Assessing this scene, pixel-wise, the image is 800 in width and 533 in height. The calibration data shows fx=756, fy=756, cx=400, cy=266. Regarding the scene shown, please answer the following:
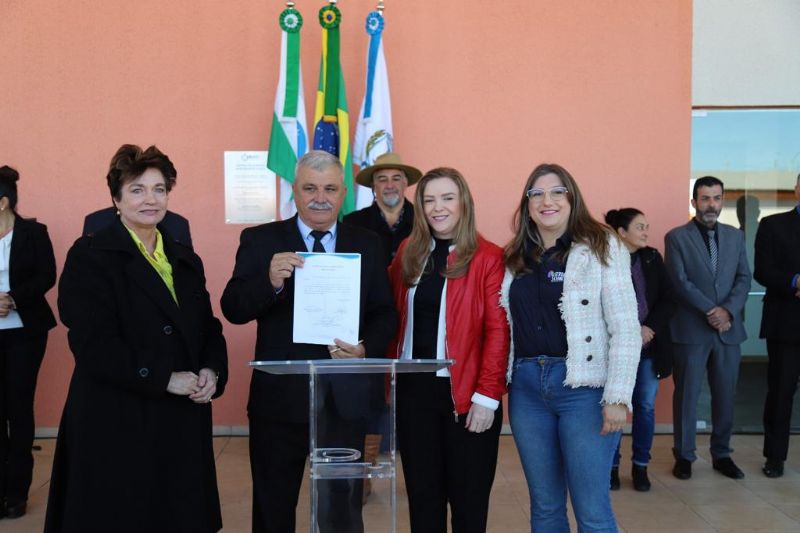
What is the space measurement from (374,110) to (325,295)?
10.4 feet

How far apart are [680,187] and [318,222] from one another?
4.05 m

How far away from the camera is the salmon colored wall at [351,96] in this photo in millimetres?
5898

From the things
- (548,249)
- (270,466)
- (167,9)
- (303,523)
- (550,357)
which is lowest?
(303,523)

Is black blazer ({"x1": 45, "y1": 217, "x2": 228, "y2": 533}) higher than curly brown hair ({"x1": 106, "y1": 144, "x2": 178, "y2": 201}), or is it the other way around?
curly brown hair ({"x1": 106, "y1": 144, "x2": 178, "y2": 201})

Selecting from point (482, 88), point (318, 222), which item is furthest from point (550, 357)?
point (482, 88)

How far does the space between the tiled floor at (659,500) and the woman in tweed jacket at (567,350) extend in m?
0.91

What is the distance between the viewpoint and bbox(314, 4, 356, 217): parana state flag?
18.4 feet

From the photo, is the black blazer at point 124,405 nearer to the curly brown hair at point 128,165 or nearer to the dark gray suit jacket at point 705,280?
the curly brown hair at point 128,165

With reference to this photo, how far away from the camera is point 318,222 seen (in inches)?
115

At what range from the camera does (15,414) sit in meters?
4.28

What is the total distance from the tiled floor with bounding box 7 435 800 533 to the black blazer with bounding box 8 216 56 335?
1.11 metres

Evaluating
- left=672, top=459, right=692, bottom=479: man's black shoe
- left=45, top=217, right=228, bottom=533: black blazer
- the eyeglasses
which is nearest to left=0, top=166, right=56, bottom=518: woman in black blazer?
left=45, top=217, right=228, bottom=533: black blazer

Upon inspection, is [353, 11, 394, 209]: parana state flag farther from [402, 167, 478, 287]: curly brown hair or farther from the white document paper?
the white document paper

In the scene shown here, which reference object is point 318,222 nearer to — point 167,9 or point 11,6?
point 167,9
